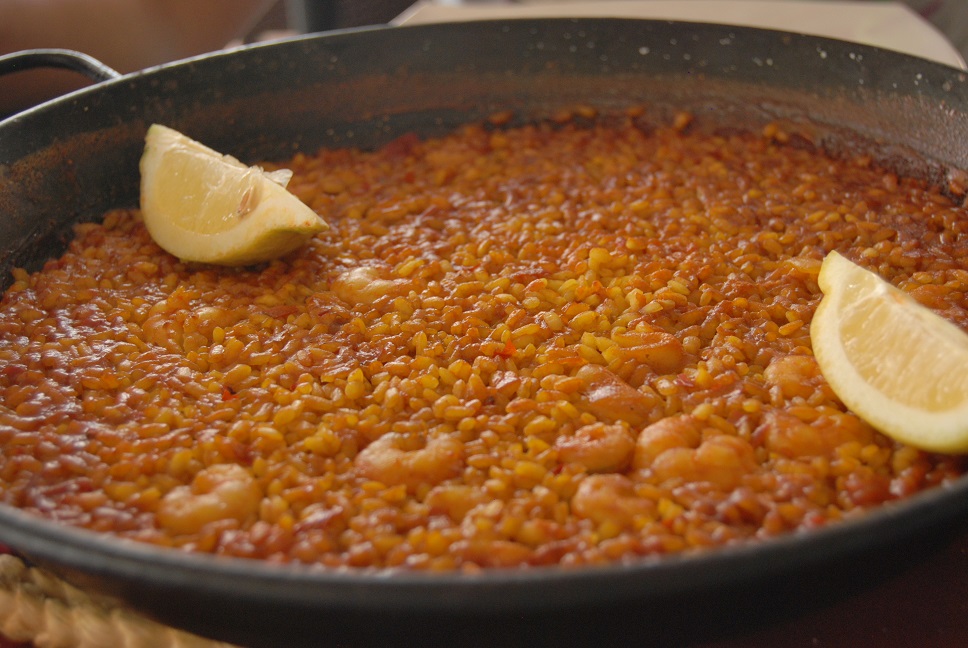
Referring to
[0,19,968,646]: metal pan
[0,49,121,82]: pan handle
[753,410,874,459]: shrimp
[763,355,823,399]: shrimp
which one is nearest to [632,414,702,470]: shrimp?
[753,410,874,459]: shrimp

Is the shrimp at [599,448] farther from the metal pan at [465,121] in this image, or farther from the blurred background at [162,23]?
the blurred background at [162,23]

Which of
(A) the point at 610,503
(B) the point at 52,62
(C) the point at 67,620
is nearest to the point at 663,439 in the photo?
(A) the point at 610,503

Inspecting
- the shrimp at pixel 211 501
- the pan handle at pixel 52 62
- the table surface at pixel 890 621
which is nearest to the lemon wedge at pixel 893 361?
the table surface at pixel 890 621

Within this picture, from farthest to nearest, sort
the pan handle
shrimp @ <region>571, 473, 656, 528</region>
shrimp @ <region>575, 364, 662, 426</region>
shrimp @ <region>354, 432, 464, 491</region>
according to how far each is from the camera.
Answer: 1. the pan handle
2. shrimp @ <region>575, 364, 662, 426</region>
3. shrimp @ <region>354, 432, 464, 491</region>
4. shrimp @ <region>571, 473, 656, 528</region>

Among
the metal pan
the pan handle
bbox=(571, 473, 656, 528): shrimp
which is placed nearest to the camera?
the metal pan

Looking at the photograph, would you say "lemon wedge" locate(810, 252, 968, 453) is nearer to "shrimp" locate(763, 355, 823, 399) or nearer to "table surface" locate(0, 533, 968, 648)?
"shrimp" locate(763, 355, 823, 399)

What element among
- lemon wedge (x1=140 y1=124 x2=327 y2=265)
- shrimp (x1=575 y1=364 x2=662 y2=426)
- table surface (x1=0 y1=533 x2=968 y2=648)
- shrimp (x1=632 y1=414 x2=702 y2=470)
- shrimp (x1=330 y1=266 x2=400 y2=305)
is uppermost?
lemon wedge (x1=140 y1=124 x2=327 y2=265)

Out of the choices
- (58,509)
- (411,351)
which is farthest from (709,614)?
(58,509)
